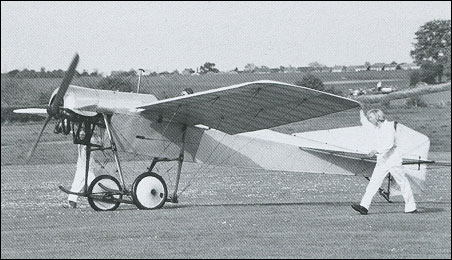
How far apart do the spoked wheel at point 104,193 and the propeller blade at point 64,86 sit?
1.61 m

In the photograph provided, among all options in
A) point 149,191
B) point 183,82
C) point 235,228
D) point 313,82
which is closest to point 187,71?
point 183,82

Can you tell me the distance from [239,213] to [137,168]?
67.7 feet

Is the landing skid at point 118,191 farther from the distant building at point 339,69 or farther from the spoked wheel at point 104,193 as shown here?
the distant building at point 339,69

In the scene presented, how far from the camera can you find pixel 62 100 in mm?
14602

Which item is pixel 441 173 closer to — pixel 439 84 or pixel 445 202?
pixel 445 202

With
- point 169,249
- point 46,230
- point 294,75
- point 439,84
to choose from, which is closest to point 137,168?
point 294,75

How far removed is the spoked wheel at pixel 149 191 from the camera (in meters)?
15.0

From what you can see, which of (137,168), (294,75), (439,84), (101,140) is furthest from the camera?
(439,84)

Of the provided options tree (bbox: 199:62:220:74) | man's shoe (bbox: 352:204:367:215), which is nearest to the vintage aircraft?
man's shoe (bbox: 352:204:367:215)

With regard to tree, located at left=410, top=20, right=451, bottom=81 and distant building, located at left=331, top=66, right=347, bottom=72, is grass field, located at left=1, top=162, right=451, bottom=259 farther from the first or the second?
tree, located at left=410, top=20, right=451, bottom=81

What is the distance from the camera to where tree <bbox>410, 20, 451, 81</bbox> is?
3759cm

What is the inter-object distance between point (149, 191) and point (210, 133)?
206 centimetres

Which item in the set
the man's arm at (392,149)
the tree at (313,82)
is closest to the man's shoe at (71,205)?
the man's arm at (392,149)

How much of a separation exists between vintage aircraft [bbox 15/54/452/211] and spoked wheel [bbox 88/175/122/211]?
0.02 metres
